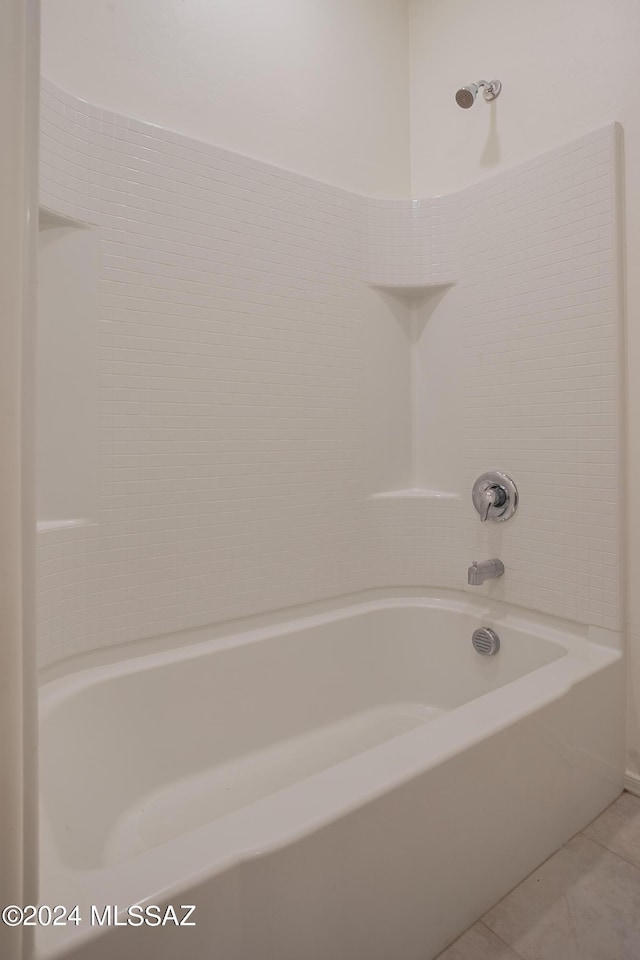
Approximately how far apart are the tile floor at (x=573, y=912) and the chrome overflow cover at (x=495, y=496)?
923 mm

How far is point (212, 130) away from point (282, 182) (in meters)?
0.25

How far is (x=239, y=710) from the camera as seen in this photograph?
1.57 metres

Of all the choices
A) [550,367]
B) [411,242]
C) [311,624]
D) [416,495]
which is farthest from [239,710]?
[411,242]

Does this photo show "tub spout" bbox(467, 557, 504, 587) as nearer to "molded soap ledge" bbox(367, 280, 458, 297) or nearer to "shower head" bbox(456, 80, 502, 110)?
"molded soap ledge" bbox(367, 280, 458, 297)

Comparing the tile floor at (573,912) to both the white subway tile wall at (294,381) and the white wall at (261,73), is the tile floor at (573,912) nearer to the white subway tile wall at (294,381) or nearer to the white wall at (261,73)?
the white subway tile wall at (294,381)

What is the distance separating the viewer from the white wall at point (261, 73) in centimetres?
142

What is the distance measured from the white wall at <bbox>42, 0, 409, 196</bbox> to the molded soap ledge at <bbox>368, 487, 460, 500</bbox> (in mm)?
A: 1147

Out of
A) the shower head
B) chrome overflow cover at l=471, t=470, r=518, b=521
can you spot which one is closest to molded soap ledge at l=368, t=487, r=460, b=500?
chrome overflow cover at l=471, t=470, r=518, b=521

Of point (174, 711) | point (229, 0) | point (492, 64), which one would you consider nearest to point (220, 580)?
point (174, 711)

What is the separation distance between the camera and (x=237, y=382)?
5.36 feet

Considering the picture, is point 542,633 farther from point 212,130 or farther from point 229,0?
point 229,0

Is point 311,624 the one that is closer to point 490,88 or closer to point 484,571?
point 484,571

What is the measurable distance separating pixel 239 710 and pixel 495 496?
107 cm

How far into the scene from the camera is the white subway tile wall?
1425 mm
